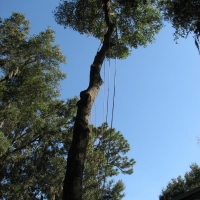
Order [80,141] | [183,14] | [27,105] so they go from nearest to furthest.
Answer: [80,141], [183,14], [27,105]

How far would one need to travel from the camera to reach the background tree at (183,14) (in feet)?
23.7

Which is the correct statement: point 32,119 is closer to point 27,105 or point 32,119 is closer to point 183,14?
point 27,105

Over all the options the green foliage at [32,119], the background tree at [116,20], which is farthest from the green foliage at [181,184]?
the background tree at [116,20]

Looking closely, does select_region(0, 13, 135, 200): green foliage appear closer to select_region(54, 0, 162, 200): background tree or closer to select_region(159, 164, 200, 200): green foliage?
select_region(54, 0, 162, 200): background tree

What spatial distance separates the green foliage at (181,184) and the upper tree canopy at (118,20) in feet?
92.8

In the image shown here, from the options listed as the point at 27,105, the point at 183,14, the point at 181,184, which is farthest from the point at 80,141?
the point at 181,184

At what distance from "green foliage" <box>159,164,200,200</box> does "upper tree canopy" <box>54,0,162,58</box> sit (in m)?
28.3

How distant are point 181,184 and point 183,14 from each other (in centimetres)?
3064

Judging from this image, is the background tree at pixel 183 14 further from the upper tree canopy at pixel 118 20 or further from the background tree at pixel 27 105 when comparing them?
the background tree at pixel 27 105

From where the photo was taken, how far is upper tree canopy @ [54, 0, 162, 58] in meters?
9.16

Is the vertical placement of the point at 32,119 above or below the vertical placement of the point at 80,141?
above

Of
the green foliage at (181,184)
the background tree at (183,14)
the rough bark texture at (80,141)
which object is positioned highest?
the green foliage at (181,184)

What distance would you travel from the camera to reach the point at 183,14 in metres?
7.87

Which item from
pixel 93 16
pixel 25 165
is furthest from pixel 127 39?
pixel 25 165
